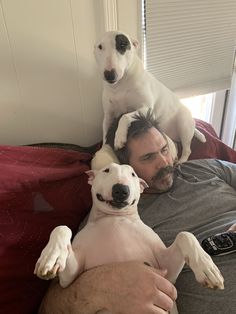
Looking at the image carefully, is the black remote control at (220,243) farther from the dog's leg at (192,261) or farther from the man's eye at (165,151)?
the man's eye at (165,151)

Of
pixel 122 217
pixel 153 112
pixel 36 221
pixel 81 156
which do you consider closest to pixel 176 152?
pixel 153 112

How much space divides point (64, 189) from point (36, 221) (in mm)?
169

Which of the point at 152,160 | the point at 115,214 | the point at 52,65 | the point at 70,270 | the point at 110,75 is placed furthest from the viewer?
the point at 52,65

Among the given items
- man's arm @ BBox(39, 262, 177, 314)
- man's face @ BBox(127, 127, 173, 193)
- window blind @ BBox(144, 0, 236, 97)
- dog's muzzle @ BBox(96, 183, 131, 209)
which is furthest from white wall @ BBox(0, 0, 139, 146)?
man's arm @ BBox(39, 262, 177, 314)

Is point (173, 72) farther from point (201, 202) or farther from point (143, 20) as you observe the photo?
point (201, 202)

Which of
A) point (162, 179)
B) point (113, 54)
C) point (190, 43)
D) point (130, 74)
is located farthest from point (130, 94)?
point (190, 43)

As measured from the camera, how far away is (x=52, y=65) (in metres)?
1.30

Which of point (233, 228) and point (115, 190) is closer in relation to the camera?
point (115, 190)

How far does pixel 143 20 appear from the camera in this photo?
56.9 inches

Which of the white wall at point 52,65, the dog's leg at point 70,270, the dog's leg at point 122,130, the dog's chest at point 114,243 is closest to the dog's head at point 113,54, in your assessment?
the dog's leg at point 122,130

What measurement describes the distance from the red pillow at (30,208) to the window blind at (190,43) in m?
0.75

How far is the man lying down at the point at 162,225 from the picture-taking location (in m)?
0.78

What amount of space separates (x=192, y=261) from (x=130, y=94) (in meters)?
0.67

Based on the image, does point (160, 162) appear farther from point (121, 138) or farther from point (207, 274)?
point (207, 274)
